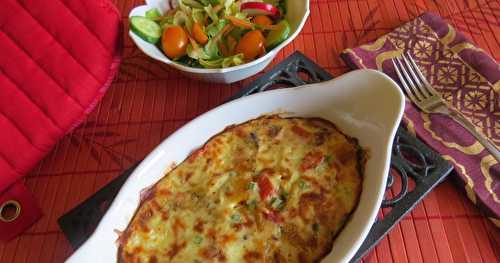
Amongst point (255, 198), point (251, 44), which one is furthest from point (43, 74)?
point (255, 198)

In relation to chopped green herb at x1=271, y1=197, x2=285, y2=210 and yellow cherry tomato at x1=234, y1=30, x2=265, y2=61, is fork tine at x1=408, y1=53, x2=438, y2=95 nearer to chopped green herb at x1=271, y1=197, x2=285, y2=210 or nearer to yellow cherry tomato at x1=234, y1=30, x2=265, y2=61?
yellow cherry tomato at x1=234, y1=30, x2=265, y2=61

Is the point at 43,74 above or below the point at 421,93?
above

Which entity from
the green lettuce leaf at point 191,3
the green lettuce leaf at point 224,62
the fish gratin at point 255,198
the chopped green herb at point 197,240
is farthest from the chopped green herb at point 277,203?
the green lettuce leaf at point 191,3

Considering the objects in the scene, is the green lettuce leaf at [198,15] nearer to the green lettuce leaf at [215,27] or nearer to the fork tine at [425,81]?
the green lettuce leaf at [215,27]

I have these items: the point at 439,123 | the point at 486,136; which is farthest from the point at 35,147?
the point at 486,136

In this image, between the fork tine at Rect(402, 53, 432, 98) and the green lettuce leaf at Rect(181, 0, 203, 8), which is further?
the green lettuce leaf at Rect(181, 0, 203, 8)

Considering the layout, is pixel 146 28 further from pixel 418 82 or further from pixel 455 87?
pixel 455 87

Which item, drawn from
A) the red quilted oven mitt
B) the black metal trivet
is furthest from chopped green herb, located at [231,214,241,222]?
the red quilted oven mitt
